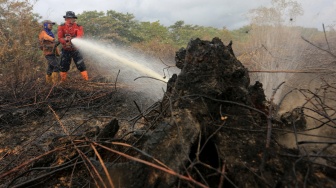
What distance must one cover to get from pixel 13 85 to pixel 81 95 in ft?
5.42

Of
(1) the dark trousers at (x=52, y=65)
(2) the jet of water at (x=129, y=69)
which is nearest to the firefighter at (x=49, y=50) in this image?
(1) the dark trousers at (x=52, y=65)

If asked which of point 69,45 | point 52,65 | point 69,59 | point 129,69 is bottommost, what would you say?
point 129,69

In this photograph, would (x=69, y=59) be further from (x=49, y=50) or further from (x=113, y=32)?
(x=113, y=32)

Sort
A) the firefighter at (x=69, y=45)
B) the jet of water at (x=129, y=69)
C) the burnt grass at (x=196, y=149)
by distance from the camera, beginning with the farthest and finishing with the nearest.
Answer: the firefighter at (x=69, y=45), the jet of water at (x=129, y=69), the burnt grass at (x=196, y=149)

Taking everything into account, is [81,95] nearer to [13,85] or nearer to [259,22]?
[13,85]

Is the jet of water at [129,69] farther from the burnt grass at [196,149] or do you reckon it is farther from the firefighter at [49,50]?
the burnt grass at [196,149]

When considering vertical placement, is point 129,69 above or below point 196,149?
below

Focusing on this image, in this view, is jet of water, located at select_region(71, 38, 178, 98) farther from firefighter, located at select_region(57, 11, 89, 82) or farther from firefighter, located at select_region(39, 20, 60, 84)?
firefighter, located at select_region(39, 20, 60, 84)

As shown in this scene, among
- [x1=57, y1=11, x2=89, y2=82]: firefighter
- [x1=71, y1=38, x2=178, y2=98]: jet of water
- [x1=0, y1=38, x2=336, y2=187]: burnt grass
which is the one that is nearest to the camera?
[x1=0, y1=38, x2=336, y2=187]: burnt grass

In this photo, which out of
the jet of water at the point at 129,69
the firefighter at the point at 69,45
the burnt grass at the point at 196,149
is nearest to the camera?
the burnt grass at the point at 196,149

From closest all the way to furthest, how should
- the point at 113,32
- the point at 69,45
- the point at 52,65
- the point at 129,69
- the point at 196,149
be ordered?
1. the point at 196,149
2. the point at 69,45
3. the point at 52,65
4. the point at 129,69
5. the point at 113,32

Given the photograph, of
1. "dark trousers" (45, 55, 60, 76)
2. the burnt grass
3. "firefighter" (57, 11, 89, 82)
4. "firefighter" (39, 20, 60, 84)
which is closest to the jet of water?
"firefighter" (57, 11, 89, 82)

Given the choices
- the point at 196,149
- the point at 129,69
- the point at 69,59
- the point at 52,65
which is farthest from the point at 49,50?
the point at 196,149

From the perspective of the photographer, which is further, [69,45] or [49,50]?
[49,50]
